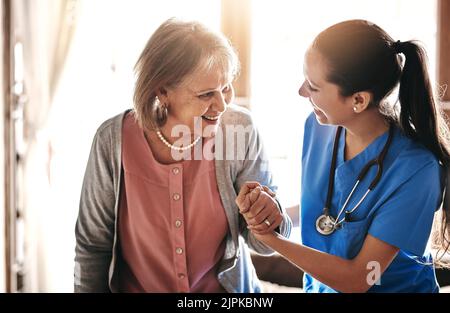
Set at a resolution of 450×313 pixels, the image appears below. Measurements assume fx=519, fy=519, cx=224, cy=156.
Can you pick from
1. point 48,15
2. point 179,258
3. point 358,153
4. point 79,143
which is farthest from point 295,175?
point 48,15

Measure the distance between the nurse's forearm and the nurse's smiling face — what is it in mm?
238

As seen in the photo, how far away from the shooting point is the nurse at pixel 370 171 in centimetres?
89

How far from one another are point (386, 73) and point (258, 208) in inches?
12.6

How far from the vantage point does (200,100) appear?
95cm

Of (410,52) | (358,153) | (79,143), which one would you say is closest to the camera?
(410,52)

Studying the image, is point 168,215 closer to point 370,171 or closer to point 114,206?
point 114,206

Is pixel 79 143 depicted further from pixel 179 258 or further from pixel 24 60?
pixel 179 258

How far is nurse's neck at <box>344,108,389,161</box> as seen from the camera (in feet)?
3.10

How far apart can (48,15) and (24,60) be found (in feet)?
0.41

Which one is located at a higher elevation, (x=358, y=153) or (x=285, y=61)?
(x=285, y=61)

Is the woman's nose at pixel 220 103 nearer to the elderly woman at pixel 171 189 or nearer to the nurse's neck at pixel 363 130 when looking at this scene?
the elderly woman at pixel 171 189

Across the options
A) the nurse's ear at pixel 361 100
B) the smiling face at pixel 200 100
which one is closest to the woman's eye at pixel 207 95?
Result: the smiling face at pixel 200 100

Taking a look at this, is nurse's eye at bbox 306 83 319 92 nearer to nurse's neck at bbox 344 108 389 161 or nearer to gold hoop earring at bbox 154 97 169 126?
nurse's neck at bbox 344 108 389 161

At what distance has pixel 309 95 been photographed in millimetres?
957
